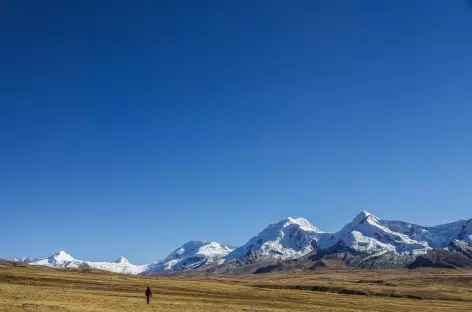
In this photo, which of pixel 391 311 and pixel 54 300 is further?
pixel 391 311

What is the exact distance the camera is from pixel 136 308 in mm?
55938

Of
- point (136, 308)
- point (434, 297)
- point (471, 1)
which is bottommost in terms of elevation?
point (434, 297)

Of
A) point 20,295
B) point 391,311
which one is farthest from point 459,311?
point 20,295

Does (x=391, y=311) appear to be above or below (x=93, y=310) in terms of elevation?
below

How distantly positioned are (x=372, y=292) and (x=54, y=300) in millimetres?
100592

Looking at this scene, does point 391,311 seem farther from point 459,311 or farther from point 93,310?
point 93,310

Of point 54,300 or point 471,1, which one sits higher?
point 471,1

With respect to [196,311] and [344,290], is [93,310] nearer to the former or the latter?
[196,311]

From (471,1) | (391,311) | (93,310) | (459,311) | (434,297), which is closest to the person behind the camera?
(471,1)

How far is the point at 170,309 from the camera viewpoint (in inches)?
2296

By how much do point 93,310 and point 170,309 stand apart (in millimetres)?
11434

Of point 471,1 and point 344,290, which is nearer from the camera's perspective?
point 471,1

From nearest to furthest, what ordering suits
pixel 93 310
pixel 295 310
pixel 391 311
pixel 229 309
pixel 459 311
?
pixel 93 310, pixel 229 309, pixel 295 310, pixel 391 311, pixel 459 311

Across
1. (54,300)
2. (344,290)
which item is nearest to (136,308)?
(54,300)
